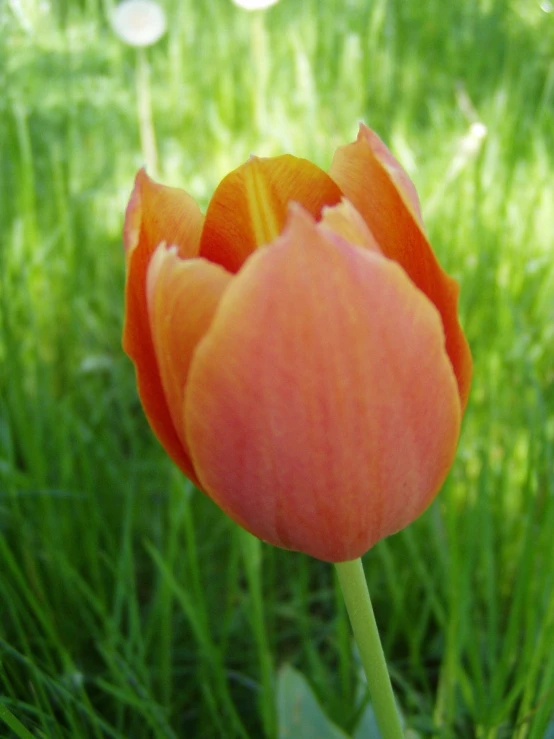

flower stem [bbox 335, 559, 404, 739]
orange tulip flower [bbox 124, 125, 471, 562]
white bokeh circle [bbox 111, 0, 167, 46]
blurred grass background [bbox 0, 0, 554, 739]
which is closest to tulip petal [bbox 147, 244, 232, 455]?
orange tulip flower [bbox 124, 125, 471, 562]

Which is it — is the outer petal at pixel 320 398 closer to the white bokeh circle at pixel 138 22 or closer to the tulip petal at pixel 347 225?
the tulip petal at pixel 347 225

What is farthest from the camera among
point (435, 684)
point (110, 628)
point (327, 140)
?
point (327, 140)

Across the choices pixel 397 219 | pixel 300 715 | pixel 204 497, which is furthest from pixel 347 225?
pixel 204 497

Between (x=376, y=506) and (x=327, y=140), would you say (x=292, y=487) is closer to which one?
(x=376, y=506)

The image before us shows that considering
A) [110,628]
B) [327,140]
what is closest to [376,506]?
[110,628]

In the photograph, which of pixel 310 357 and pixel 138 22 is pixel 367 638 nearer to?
pixel 310 357

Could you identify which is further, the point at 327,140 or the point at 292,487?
the point at 327,140

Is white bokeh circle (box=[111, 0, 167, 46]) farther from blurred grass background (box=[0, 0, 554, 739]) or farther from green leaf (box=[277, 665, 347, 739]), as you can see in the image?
green leaf (box=[277, 665, 347, 739])
